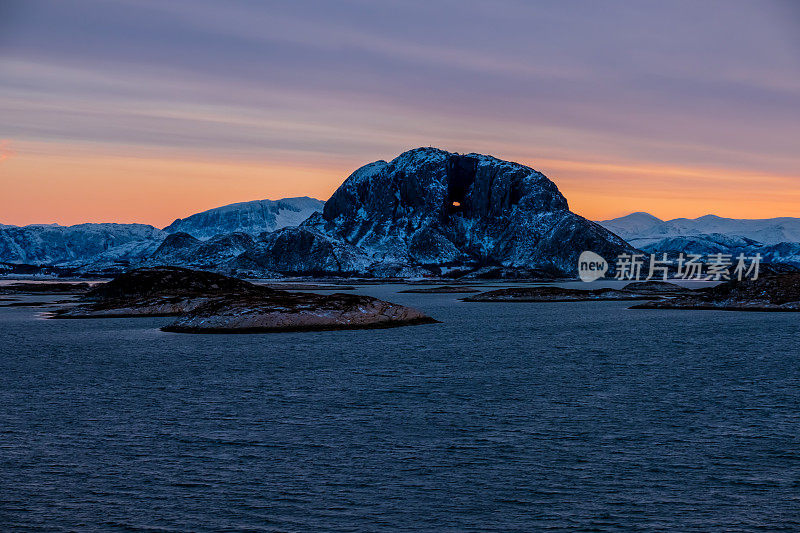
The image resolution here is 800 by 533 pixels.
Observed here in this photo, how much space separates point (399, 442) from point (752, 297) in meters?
112

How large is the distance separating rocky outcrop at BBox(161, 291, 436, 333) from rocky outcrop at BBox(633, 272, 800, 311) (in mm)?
61161

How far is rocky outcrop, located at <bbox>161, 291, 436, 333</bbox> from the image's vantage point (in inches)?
3194

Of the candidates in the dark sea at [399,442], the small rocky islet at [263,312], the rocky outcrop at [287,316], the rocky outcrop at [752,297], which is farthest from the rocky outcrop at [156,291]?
the rocky outcrop at [752,297]

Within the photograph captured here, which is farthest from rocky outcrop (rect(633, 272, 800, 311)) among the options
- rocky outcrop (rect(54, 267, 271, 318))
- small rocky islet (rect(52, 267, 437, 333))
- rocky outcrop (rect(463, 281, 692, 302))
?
rocky outcrop (rect(54, 267, 271, 318))

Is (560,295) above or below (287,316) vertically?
above

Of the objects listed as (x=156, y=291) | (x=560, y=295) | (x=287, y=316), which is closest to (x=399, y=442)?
(x=287, y=316)

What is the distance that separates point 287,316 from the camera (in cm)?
8312

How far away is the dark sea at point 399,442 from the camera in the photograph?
19031mm

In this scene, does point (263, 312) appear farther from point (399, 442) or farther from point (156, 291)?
point (156, 291)

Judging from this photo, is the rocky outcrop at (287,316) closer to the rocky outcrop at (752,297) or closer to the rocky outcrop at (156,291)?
the rocky outcrop at (156,291)

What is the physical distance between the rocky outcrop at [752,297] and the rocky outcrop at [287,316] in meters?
61.2

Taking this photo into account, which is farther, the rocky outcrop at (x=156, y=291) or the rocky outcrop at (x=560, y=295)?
the rocky outcrop at (x=560, y=295)

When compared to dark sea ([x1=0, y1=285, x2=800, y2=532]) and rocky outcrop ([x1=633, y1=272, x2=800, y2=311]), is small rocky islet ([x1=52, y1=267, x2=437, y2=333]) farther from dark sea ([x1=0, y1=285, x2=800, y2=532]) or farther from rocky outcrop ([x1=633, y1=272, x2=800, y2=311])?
rocky outcrop ([x1=633, y1=272, x2=800, y2=311])

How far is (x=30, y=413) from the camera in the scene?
32.7m
